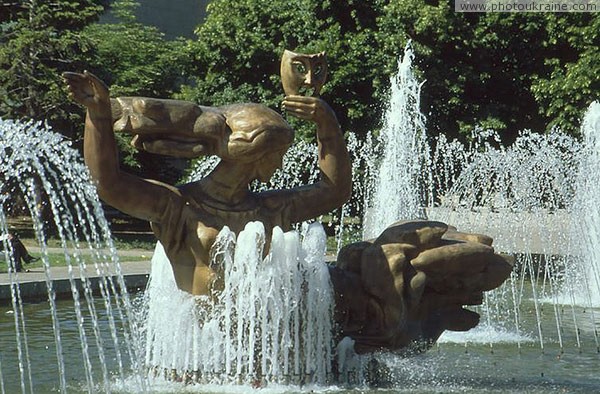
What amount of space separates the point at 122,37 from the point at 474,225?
12.1 meters

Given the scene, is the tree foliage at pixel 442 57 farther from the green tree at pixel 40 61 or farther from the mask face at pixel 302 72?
the mask face at pixel 302 72

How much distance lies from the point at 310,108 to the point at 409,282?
52.3 inches

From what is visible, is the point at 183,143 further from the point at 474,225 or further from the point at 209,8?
the point at 209,8

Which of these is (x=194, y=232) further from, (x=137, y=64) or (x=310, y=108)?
(x=137, y=64)

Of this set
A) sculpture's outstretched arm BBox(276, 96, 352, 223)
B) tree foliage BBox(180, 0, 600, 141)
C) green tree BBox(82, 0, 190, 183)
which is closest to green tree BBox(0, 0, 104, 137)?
green tree BBox(82, 0, 190, 183)

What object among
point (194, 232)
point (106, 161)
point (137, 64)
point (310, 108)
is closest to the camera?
point (106, 161)

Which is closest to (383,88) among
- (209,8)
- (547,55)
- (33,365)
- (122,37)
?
(547,55)

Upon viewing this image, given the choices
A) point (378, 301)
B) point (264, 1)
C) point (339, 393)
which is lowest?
point (339, 393)

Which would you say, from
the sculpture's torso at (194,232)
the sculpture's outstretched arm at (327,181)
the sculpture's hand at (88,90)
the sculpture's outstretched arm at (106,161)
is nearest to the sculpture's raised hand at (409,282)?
the sculpture's outstretched arm at (327,181)

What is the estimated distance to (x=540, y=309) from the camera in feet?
45.5

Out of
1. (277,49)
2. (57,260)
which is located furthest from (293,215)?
(277,49)

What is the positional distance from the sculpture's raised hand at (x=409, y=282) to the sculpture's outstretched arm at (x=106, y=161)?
1337mm

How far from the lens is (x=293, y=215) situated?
777cm

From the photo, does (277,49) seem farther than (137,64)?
No
